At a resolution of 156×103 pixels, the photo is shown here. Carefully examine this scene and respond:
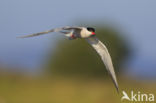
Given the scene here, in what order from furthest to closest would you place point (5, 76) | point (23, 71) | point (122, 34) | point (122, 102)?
point (122, 34), point (23, 71), point (5, 76), point (122, 102)

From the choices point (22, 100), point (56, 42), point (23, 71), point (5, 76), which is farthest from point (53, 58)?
point (22, 100)

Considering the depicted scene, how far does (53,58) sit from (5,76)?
10642mm

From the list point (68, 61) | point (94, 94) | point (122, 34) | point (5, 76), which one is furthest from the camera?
point (122, 34)

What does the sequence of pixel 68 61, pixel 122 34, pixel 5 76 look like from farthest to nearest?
pixel 122 34
pixel 68 61
pixel 5 76

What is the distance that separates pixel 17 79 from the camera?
64.0ft

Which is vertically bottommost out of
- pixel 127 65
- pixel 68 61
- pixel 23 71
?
pixel 127 65

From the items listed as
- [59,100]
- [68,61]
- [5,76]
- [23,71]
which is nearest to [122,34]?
[68,61]

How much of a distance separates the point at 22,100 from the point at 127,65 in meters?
16.4

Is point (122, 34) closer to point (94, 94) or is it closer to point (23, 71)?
point (23, 71)

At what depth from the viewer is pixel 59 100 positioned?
52.3 feet

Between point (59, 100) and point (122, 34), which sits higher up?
point (59, 100)

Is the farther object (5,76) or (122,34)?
(122,34)

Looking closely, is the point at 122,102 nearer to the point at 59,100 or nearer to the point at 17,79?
the point at 59,100

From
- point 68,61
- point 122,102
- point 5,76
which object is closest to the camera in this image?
point 122,102
